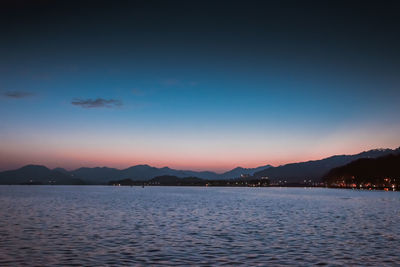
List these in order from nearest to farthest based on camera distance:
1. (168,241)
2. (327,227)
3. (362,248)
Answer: (362,248) → (168,241) → (327,227)

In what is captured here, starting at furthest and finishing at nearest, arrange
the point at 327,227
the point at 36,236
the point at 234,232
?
the point at 327,227 < the point at 234,232 < the point at 36,236

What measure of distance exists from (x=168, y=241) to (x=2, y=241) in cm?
1568

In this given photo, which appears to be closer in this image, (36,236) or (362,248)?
(362,248)

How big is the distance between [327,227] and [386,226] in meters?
8.95

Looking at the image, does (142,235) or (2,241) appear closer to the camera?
(2,241)

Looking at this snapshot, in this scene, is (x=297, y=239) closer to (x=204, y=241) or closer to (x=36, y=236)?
(x=204, y=241)

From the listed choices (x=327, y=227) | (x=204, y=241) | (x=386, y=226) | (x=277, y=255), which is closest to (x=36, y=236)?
(x=204, y=241)

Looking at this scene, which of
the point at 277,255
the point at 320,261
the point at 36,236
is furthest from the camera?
the point at 36,236

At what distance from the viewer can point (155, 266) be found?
87.1 feet

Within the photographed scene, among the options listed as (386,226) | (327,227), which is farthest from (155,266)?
(386,226)

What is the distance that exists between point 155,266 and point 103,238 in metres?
14.7

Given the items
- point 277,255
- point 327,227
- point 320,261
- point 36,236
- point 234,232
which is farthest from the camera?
point 327,227

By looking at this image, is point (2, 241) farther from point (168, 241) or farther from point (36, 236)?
point (168, 241)

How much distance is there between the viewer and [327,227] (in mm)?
51219
